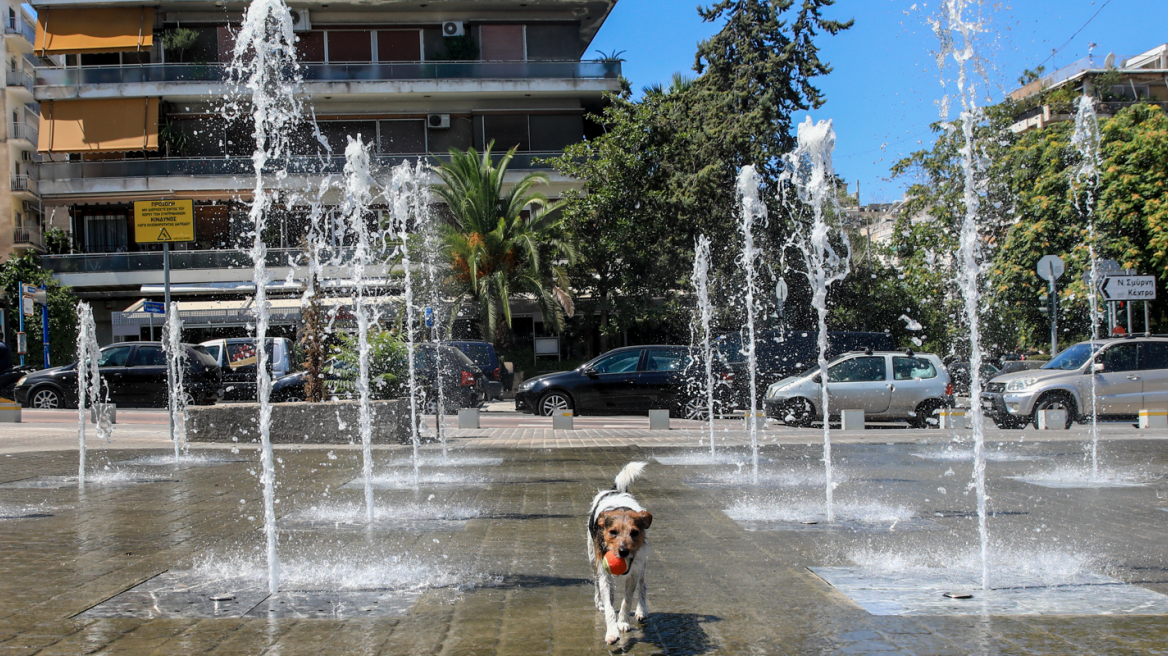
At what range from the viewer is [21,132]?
133ft

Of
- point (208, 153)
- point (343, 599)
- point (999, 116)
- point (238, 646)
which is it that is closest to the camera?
point (238, 646)

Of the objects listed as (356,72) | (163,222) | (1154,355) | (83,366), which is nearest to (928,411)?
(1154,355)

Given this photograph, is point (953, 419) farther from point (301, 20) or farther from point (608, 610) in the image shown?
point (301, 20)

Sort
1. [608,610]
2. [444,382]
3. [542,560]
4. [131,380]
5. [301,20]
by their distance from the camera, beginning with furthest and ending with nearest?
1. [301,20]
2. [131,380]
3. [444,382]
4. [542,560]
5. [608,610]

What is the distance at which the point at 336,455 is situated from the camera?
45.2ft

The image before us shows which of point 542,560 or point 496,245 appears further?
point 496,245

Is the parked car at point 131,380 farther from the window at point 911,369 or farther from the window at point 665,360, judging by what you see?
the window at point 911,369

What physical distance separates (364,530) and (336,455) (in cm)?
650

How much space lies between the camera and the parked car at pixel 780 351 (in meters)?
22.2

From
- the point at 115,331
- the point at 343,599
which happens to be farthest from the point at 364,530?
the point at 115,331

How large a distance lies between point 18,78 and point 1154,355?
141 feet

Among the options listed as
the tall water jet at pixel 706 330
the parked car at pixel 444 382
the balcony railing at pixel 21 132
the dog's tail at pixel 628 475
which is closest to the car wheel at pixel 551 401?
the parked car at pixel 444 382

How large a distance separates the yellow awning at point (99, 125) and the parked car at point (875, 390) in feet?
90.7

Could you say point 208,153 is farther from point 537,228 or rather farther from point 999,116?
point 999,116
